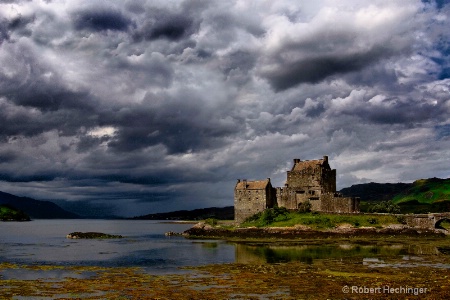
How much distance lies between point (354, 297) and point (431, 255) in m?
32.4

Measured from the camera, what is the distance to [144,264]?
56.7m

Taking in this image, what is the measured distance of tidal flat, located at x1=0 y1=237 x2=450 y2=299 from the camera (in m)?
33.8

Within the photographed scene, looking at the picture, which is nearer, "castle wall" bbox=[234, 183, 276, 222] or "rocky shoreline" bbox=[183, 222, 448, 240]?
"rocky shoreline" bbox=[183, 222, 448, 240]

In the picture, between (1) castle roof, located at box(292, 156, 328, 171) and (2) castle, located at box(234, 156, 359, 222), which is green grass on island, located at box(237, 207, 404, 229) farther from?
(1) castle roof, located at box(292, 156, 328, 171)

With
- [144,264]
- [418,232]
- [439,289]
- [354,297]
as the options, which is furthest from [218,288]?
[418,232]

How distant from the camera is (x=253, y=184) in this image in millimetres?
118500

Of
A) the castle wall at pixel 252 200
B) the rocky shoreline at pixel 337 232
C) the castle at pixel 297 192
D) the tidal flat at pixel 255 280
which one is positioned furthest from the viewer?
the castle wall at pixel 252 200

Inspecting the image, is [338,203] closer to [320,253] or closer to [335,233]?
[335,233]

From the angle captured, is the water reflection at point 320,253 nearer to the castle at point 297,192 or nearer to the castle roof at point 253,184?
the castle at point 297,192

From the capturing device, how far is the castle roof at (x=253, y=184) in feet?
381

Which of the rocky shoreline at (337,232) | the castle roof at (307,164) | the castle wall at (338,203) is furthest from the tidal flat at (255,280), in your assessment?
the castle roof at (307,164)

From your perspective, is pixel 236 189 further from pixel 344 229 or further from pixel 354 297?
pixel 354 297

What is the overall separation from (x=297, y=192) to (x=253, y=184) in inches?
477

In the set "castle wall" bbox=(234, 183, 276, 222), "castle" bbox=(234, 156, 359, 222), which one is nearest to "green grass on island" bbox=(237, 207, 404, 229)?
"castle" bbox=(234, 156, 359, 222)
